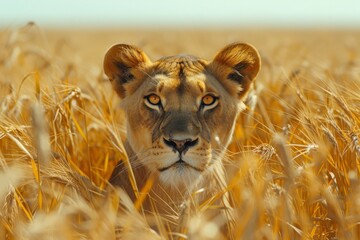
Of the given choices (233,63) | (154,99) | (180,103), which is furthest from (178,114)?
(233,63)

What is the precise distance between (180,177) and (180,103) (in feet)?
1.37

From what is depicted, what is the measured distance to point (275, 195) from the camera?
3.19 metres

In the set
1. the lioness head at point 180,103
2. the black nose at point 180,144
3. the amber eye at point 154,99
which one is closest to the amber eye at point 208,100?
the lioness head at point 180,103

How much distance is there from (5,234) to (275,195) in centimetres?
121

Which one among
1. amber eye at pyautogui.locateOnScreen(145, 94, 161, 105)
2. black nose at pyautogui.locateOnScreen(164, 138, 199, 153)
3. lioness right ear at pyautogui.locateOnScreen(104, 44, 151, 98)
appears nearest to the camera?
black nose at pyautogui.locateOnScreen(164, 138, 199, 153)

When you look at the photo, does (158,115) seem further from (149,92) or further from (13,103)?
(13,103)

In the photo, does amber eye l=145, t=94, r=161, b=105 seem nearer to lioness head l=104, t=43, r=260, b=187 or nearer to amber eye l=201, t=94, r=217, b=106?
lioness head l=104, t=43, r=260, b=187

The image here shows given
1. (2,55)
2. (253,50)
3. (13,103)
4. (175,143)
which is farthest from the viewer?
(2,55)

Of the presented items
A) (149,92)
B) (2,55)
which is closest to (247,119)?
(149,92)

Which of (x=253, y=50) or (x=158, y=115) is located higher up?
(x=253, y=50)

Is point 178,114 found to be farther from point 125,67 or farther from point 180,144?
point 125,67

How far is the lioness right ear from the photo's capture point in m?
4.19

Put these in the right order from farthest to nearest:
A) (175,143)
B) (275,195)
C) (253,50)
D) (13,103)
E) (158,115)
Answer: (13,103)
(253,50)
(158,115)
(175,143)
(275,195)

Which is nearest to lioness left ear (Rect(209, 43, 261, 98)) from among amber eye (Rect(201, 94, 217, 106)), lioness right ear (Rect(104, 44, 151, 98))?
amber eye (Rect(201, 94, 217, 106))
